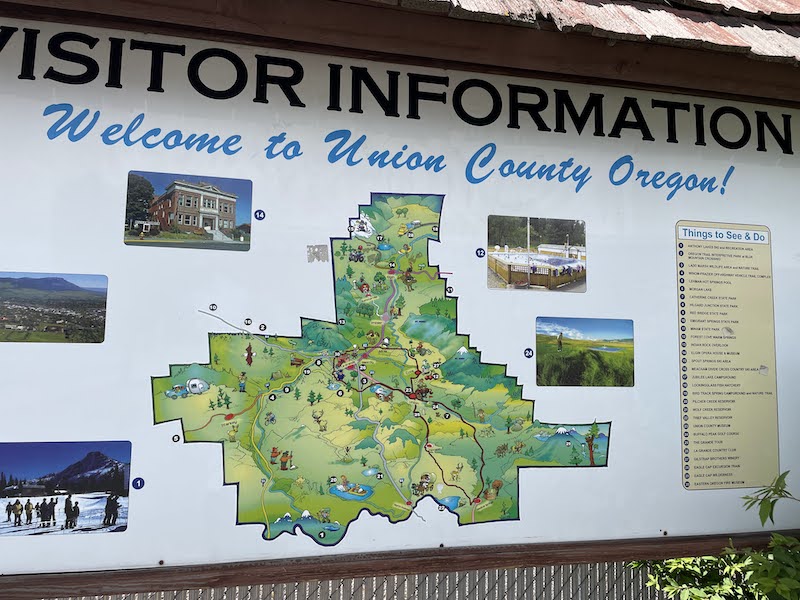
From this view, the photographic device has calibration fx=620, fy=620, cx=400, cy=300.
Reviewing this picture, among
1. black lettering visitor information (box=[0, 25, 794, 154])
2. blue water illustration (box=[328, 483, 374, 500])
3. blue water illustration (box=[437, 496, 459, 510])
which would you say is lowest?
blue water illustration (box=[437, 496, 459, 510])

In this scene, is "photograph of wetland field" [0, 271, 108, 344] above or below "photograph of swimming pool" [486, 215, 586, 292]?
below

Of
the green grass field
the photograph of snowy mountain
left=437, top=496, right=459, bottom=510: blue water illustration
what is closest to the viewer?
the photograph of snowy mountain

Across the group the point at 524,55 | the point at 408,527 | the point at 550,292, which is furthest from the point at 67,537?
the point at 524,55

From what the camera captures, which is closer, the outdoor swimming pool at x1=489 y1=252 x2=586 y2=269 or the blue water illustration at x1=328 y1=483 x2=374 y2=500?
the blue water illustration at x1=328 y1=483 x2=374 y2=500

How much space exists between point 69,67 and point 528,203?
1687mm

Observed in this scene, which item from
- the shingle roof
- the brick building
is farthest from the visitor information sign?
the shingle roof

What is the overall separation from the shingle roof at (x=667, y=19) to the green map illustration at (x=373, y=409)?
0.67m

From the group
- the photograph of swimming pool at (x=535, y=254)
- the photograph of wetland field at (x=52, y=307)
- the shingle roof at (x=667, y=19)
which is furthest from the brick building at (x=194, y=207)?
the photograph of swimming pool at (x=535, y=254)

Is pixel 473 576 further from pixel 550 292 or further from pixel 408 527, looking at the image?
pixel 550 292

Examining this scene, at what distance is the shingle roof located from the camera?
1963mm

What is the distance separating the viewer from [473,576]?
13.7 ft

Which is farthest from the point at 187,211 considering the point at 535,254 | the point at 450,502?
the point at 450,502

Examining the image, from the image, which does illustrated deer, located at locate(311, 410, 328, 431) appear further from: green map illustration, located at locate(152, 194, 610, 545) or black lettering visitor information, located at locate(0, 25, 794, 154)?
black lettering visitor information, located at locate(0, 25, 794, 154)

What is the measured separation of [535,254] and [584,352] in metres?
0.41
